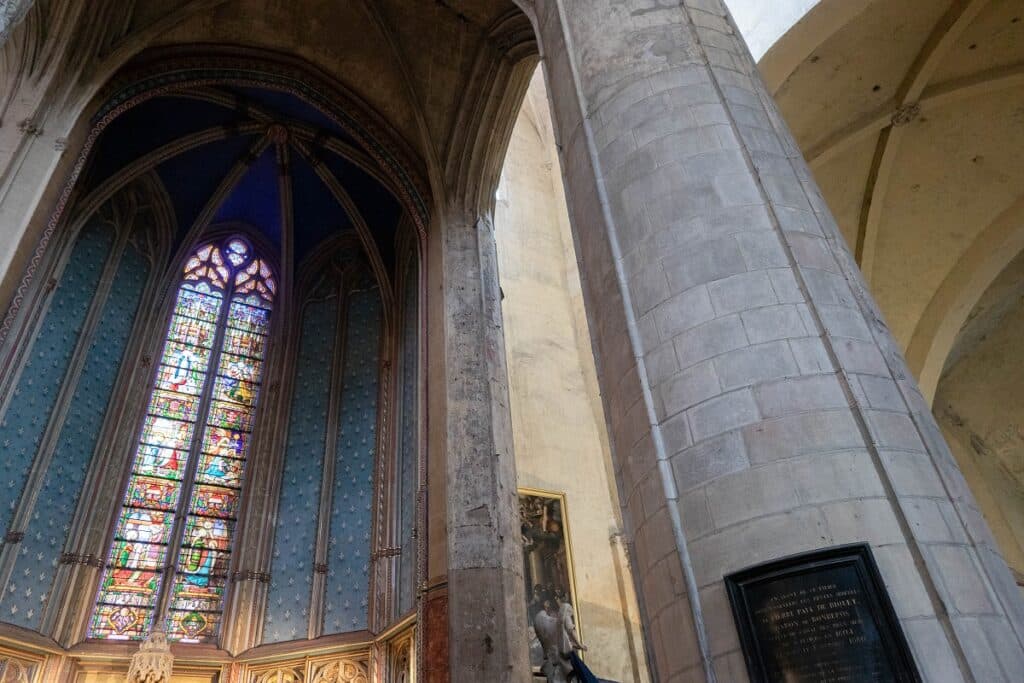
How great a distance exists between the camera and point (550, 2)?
17.7ft

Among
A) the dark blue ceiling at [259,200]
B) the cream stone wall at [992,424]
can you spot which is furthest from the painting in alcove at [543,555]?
the cream stone wall at [992,424]

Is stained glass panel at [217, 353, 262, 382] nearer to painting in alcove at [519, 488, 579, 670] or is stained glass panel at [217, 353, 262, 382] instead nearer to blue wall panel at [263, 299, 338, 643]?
blue wall panel at [263, 299, 338, 643]

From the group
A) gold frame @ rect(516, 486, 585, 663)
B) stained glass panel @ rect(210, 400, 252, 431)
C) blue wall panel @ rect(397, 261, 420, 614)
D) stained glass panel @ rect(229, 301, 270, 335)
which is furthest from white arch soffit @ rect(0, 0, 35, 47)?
stained glass panel @ rect(229, 301, 270, 335)

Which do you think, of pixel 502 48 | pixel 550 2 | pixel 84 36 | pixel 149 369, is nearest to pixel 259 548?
pixel 149 369

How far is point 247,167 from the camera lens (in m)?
13.7

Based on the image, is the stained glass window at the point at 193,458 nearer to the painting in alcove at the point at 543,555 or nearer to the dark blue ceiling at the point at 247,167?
the dark blue ceiling at the point at 247,167

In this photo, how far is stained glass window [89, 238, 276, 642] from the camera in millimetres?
10664

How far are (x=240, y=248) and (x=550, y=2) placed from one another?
10.7 meters

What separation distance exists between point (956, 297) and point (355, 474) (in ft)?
31.5

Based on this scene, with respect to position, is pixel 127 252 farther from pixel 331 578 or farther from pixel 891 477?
pixel 891 477

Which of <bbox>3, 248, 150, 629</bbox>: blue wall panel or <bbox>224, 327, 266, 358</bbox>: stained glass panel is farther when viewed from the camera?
<bbox>224, 327, 266, 358</bbox>: stained glass panel

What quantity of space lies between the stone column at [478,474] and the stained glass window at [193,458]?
5.36 metres

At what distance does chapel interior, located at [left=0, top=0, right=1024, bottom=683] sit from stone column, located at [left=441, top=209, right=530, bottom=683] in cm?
4

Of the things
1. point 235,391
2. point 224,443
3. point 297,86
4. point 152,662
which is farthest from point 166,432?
point 297,86
